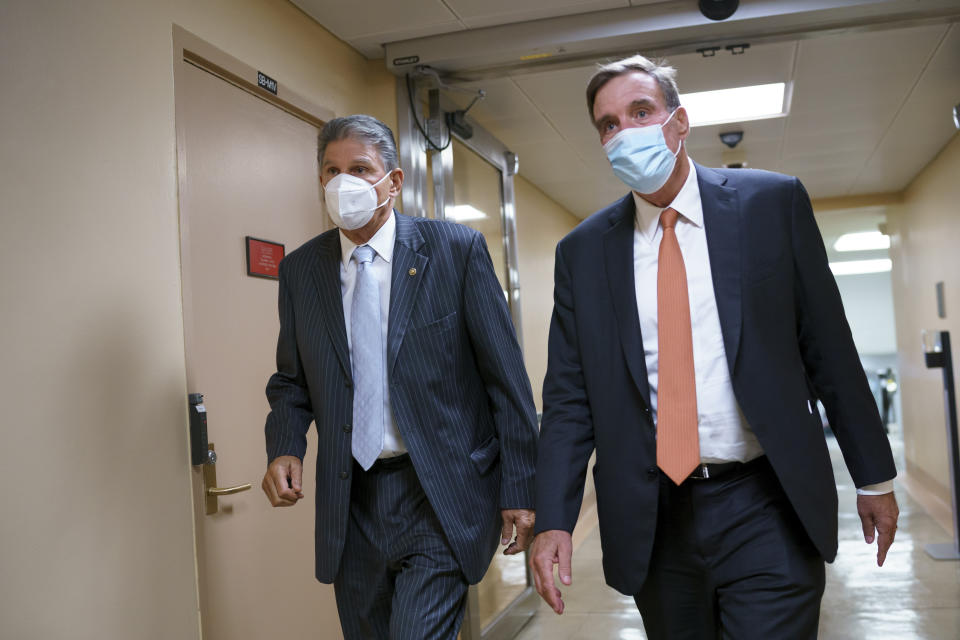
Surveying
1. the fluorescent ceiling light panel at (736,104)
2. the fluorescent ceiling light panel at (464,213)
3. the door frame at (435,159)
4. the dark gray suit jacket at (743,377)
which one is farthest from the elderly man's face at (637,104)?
the fluorescent ceiling light panel at (736,104)

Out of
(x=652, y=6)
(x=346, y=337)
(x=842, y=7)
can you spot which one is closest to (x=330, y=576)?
(x=346, y=337)

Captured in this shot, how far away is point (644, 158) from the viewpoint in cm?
175

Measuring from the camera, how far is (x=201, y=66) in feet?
8.49

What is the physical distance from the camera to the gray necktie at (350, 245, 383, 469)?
5.98ft

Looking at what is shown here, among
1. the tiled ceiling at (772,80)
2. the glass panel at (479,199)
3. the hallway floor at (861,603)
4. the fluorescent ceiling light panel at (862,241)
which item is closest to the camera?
the tiled ceiling at (772,80)

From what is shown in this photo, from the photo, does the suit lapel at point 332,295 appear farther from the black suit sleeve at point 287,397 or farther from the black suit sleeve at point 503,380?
the black suit sleeve at point 503,380

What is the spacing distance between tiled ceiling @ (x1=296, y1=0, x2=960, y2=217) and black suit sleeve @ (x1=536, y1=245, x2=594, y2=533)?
1798mm

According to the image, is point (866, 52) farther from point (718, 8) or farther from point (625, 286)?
point (625, 286)

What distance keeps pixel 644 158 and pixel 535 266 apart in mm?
4976

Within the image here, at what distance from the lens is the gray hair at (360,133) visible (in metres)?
1.96

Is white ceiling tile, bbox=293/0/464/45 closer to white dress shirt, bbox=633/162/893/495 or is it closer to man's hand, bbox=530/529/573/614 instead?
white dress shirt, bbox=633/162/893/495

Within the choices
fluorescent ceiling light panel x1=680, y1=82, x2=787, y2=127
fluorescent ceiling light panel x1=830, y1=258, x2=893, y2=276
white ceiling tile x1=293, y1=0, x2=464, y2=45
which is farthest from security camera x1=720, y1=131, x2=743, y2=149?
fluorescent ceiling light panel x1=830, y1=258, x2=893, y2=276

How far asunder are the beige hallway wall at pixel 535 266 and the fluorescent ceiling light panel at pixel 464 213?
1.51 metres

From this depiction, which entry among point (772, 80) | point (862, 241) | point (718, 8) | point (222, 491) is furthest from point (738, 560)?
point (862, 241)
